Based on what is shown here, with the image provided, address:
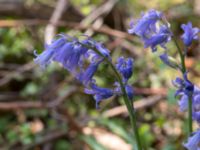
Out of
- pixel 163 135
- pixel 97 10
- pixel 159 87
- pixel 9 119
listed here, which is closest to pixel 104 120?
pixel 163 135

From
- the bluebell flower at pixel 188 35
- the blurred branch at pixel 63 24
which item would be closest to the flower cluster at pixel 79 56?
the bluebell flower at pixel 188 35

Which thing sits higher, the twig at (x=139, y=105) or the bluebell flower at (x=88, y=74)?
the bluebell flower at (x=88, y=74)

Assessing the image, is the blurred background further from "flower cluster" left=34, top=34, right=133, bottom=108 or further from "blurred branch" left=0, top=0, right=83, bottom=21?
"flower cluster" left=34, top=34, right=133, bottom=108

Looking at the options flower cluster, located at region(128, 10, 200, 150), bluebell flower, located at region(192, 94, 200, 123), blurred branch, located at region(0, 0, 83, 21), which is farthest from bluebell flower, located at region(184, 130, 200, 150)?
blurred branch, located at region(0, 0, 83, 21)

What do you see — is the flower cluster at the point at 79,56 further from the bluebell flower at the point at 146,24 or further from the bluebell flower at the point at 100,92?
the bluebell flower at the point at 146,24

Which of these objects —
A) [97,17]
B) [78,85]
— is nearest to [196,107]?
[78,85]

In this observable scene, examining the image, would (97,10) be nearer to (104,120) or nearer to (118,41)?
(118,41)

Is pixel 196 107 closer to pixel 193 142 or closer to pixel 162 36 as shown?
pixel 193 142
